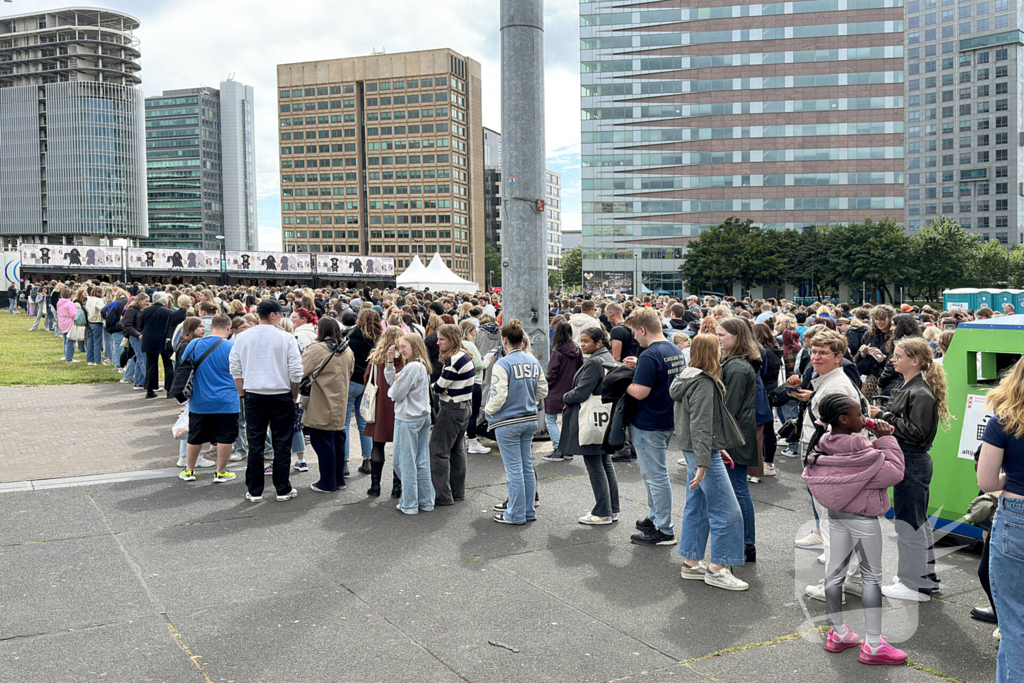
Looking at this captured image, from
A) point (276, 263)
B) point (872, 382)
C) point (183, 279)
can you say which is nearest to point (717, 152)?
point (276, 263)

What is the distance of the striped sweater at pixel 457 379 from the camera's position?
24.6 ft

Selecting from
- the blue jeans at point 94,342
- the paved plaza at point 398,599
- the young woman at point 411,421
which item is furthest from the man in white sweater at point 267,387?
the blue jeans at point 94,342

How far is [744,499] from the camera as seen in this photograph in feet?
20.3

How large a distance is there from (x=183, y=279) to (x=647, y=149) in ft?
211

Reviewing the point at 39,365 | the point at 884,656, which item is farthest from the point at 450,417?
the point at 39,365

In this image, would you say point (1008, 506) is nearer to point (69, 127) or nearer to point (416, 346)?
point (416, 346)

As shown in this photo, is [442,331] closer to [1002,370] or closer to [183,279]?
[1002,370]

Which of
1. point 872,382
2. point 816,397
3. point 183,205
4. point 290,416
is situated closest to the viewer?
point 816,397

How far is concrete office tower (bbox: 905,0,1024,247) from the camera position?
13675cm

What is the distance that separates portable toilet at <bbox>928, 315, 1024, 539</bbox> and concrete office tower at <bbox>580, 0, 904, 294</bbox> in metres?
97.1

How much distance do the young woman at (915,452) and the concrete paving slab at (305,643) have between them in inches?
131

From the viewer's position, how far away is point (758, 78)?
97000 mm

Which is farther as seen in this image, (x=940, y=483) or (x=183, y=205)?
(x=183, y=205)

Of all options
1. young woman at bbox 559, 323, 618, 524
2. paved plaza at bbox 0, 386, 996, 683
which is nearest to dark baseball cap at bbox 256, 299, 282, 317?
paved plaza at bbox 0, 386, 996, 683
